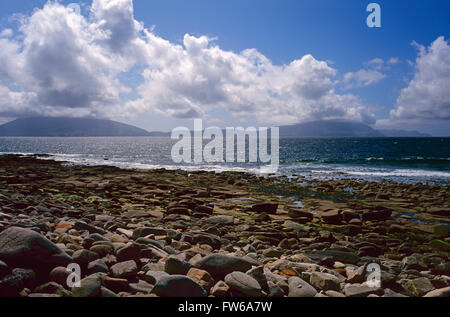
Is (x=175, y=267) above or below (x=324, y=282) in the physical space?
above

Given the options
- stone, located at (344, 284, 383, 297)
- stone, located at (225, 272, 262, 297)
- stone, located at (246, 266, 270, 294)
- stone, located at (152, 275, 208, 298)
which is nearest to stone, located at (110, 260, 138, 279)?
stone, located at (152, 275, 208, 298)

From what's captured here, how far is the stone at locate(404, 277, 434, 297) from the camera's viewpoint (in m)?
3.98

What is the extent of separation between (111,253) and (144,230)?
179 cm

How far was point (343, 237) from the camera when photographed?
814 cm

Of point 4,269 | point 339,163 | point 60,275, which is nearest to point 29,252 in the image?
point 4,269

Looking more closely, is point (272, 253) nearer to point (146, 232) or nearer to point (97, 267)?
point (146, 232)

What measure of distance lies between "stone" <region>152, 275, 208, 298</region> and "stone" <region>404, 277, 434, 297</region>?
3232mm

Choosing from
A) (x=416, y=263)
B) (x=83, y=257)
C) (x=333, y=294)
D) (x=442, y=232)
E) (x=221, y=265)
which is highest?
(x=83, y=257)

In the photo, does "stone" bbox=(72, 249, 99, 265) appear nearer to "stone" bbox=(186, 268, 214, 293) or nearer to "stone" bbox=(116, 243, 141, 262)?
"stone" bbox=(116, 243, 141, 262)

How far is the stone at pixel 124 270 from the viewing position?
334 centimetres

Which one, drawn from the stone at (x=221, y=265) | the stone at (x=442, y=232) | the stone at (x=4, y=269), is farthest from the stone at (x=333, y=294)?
the stone at (x=442, y=232)

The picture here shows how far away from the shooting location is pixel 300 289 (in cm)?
349

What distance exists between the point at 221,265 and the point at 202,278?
0.38m
